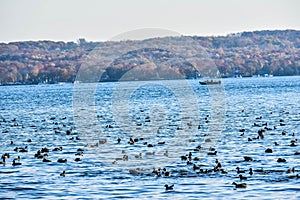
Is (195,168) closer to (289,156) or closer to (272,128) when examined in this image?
(289,156)

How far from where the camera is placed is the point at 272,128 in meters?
66.6

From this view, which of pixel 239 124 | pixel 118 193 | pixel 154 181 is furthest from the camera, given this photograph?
pixel 239 124

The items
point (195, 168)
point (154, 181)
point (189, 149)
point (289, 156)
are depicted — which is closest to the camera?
point (154, 181)

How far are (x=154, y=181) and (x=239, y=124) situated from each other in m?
33.7

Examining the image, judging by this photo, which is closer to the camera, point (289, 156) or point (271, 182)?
point (271, 182)

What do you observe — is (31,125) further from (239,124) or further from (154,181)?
(154,181)

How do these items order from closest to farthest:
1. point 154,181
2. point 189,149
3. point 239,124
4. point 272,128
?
point 154,181 → point 189,149 → point 272,128 → point 239,124

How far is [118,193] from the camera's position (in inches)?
1469

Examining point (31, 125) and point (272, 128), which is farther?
point (31, 125)

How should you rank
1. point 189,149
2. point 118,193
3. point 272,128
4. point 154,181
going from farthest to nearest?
point 272,128
point 189,149
point 154,181
point 118,193

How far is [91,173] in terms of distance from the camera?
142ft

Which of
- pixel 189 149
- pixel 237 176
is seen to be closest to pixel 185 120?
pixel 189 149

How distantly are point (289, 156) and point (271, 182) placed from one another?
29.5 ft

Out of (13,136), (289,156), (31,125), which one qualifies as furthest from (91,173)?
(31,125)
